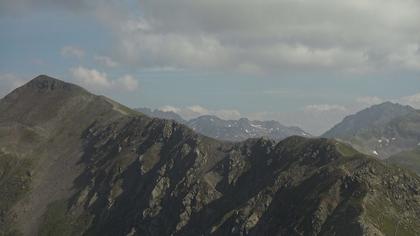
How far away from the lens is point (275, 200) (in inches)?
7746

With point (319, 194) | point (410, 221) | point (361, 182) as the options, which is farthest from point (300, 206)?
point (410, 221)

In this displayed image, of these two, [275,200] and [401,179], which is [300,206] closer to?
[275,200]

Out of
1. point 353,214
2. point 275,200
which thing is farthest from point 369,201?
point 275,200

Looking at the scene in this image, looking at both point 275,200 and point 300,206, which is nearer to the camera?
point 300,206

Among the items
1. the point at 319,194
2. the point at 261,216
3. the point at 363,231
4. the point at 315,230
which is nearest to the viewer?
the point at 363,231

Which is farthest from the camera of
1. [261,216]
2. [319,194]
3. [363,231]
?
[261,216]

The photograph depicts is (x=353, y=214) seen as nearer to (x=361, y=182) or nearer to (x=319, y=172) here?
(x=361, y=182)

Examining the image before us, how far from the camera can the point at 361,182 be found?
582ft

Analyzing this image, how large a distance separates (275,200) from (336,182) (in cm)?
2591

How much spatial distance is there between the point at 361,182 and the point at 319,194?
1416 cm

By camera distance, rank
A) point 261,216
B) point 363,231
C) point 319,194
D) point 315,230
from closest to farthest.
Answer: point 363,231 → point 315,230 → point 319,194 → point 261,216

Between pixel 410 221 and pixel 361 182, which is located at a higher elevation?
pixel 361 182

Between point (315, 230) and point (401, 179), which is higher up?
point (401, 179)

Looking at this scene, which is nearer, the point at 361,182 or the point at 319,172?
the point at 361,182
